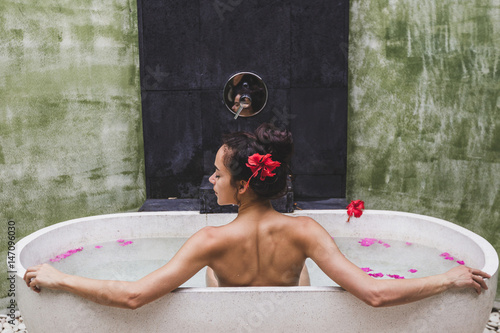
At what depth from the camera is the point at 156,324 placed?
179cm

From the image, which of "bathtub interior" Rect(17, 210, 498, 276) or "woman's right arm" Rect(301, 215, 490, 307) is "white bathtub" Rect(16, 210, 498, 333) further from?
"bathtub interior" Rect(17, 210, 498, 276)

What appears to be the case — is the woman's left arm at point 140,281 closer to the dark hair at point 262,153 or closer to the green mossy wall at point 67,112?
the dark hair at point 262,153

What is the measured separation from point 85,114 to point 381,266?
7.16ft

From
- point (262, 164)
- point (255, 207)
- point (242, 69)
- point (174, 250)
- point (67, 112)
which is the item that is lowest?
point (174, 250)

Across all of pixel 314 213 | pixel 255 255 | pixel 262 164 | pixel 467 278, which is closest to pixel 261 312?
pixel 255 255

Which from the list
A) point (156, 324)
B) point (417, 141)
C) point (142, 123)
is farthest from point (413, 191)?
point (156, 324)

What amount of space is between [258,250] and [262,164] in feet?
1.19

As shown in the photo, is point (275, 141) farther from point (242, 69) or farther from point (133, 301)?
point (242, 69)

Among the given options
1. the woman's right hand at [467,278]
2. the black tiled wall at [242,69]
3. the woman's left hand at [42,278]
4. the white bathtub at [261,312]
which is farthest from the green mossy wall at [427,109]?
the woman's left hand at [42,278]

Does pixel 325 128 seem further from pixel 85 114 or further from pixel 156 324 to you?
pixel 156 324

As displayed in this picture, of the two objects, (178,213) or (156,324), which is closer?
(156,324)

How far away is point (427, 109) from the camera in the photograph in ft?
10.5

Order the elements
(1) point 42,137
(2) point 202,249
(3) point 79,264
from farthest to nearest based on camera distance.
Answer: (1) point 42,137
(3) point 79,264
(2) point 202,249

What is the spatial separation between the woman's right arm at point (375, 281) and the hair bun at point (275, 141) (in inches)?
11.4
